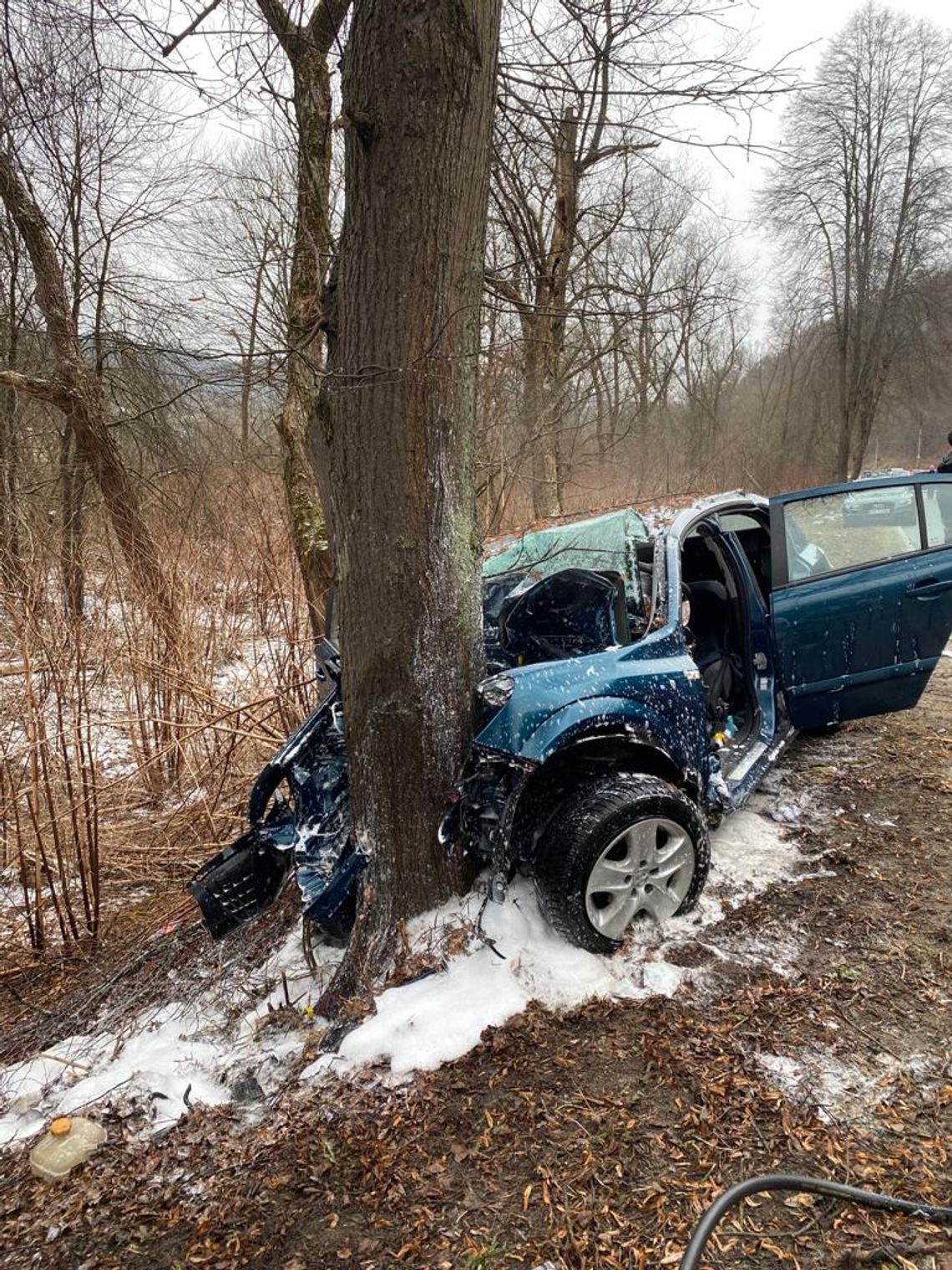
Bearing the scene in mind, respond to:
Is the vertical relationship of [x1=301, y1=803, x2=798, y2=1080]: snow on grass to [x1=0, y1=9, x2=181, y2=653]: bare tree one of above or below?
below

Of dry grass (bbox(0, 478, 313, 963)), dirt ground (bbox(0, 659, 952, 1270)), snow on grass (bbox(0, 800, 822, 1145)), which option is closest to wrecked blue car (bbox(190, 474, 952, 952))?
snow on grass (bbox(0, 800, 822, 1145))

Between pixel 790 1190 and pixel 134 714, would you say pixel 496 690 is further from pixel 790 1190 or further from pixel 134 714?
pixel 134 714

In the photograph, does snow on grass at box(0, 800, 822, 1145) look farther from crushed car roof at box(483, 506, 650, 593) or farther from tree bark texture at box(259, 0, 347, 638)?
tree bark texture at box(259, 0, 347, 638)

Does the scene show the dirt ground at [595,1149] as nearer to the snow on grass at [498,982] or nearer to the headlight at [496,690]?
the snow on grass at [498,982]

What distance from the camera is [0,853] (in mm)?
3564

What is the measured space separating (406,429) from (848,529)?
300cm

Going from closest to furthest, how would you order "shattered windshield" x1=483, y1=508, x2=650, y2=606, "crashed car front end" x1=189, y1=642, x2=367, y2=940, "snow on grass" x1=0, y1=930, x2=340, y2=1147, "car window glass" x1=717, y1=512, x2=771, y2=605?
1. "snow on grass" x1=0, y1=930, x2=340, y2=1147
2. "crashed car front end" x1=189, y1=642, x2=367, y2=940
3. "shattered windshield" x1=483, y1=508, x2=650, y2=606
4. "car window glass" x1=717, y1=512, x2=771, y2=605

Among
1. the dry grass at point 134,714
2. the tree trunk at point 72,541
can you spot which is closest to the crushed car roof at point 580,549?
the dry grass at point 134,714

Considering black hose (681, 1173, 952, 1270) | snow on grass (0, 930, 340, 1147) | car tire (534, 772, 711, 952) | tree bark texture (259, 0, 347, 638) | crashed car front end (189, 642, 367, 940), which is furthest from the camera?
tree bark texture (259, 0, 347, 638)

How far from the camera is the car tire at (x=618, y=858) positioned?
2.65m

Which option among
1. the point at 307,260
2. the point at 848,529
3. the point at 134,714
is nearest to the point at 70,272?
the point at 307,260

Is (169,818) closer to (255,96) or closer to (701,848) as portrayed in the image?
(701,848)

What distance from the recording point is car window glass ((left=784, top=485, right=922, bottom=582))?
4.02m

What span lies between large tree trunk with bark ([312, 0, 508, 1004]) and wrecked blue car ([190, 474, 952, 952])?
6.8 inches
